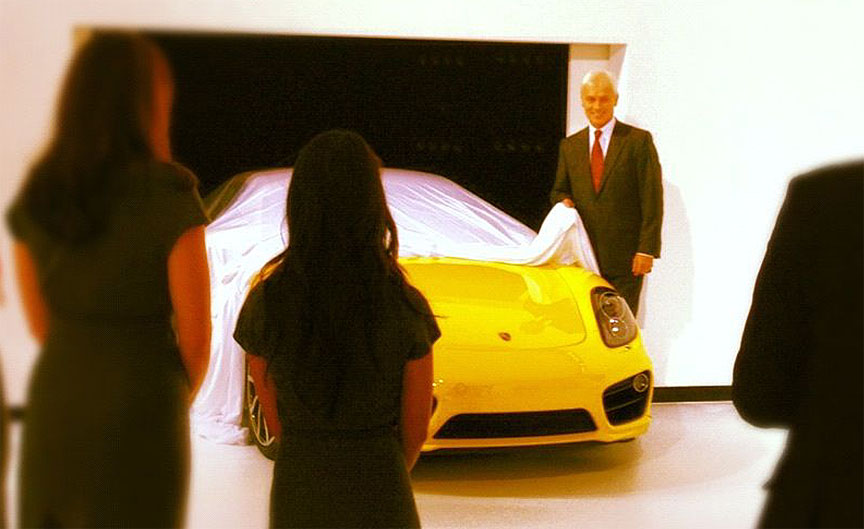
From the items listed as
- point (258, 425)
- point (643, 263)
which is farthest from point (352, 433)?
point (643, 263)

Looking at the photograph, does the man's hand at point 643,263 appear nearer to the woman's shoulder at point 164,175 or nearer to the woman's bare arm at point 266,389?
the woman's bare arm at point 266,389

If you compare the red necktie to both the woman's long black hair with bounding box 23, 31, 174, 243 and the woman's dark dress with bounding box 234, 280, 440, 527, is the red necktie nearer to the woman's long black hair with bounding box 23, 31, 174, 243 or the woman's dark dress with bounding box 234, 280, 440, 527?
→ the woman's dark dress with bounding box 234, 280, 440, 527

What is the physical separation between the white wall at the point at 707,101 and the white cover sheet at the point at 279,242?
685 mm

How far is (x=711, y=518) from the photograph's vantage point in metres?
2.98

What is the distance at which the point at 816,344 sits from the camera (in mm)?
1167

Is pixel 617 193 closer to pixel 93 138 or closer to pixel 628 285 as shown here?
pixel 628 285

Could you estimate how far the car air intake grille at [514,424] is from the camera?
3123mm

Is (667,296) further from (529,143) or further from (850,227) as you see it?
(850,227)

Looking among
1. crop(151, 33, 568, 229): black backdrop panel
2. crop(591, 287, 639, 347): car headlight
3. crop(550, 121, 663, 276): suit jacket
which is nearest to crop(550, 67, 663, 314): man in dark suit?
crop(550, 121, 663, 276): suit jacket

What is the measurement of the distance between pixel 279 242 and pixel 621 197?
4.34ft

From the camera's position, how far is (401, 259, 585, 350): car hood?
3227 mm

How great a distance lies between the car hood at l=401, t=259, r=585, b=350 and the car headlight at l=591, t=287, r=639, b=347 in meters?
0.07

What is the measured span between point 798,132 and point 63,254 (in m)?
3.76

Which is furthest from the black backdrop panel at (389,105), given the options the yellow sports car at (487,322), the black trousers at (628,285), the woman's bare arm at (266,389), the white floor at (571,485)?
the woman's bare arm at (266,389)
